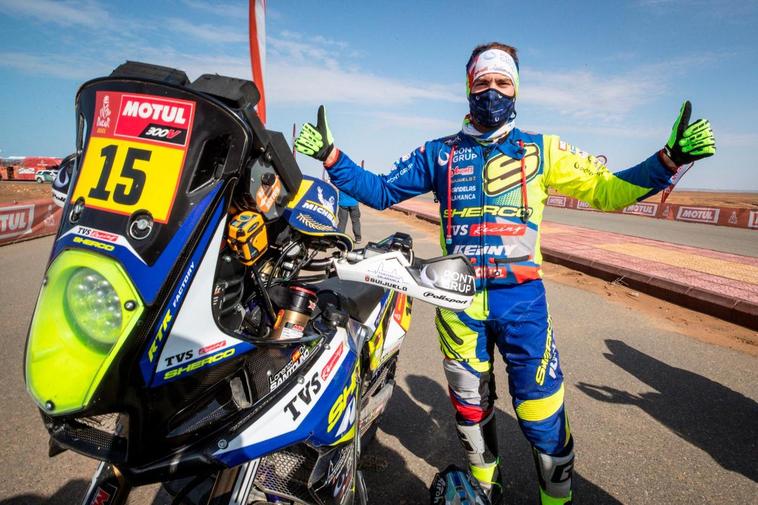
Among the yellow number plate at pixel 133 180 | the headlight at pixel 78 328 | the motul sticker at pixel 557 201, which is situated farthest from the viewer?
the motul sticker at pixel 557 201

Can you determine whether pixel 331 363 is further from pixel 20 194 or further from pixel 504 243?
pixel 20 194

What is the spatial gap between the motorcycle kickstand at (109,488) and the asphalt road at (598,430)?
44.7 inches

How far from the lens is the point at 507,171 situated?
2.06 m

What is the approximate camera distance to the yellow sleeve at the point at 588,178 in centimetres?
190

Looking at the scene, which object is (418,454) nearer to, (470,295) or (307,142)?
(470,295)

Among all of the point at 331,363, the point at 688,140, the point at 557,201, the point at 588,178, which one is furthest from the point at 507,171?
the point at 557,201

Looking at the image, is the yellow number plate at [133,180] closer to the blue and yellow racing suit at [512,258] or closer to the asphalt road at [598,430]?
the blue and yellow racing suit at [512,258]

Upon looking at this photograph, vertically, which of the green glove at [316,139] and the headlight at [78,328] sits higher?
the green glove at [316,139]

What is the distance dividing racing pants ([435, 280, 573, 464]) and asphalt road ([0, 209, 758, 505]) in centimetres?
61

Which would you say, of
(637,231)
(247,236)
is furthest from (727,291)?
(637,231)

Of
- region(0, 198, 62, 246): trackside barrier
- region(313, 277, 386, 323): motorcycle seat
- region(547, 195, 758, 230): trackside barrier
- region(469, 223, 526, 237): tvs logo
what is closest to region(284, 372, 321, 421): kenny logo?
region(313, 277, 386, 323): motorcycle seat

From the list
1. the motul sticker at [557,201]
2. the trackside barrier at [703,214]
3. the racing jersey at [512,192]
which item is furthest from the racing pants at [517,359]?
the motul sticker at [557,201]

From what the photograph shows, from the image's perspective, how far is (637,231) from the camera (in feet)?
42.8

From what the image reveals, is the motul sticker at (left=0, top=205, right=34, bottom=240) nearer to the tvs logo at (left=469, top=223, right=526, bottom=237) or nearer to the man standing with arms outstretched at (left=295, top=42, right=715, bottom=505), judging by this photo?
the man standing with arms outstretched at (left=295, top=42, right=715, bottom=505)
